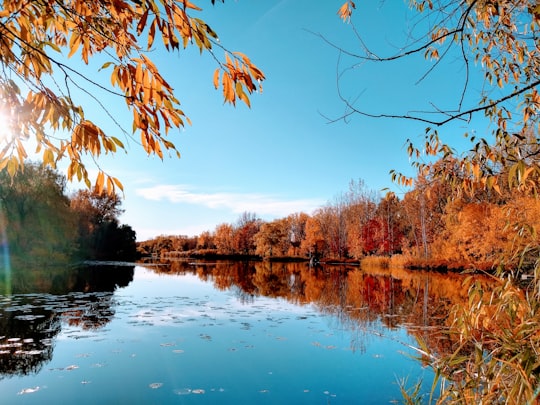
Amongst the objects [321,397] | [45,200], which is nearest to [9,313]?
[321,397]

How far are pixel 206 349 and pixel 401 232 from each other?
3897cm

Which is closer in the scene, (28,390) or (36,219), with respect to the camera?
(28,390)

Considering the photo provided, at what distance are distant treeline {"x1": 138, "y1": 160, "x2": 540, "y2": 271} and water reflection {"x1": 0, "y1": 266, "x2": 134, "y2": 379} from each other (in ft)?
22.5

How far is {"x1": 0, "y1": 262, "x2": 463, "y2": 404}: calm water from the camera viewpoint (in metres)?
5.23

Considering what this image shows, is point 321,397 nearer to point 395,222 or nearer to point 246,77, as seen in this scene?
point 246,77

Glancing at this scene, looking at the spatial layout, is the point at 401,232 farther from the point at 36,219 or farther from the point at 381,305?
the point at 36,219

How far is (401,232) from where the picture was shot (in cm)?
4216

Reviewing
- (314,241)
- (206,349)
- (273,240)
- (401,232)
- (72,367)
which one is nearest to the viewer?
(72,367)

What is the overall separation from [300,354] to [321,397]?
196 centimetres

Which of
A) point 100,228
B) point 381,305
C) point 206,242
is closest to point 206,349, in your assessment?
point 381,305

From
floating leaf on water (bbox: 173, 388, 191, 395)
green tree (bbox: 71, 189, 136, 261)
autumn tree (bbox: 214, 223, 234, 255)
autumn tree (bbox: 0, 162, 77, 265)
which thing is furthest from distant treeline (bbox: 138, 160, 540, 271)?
autumn tree (bbox: 0, 162, 77, 265)

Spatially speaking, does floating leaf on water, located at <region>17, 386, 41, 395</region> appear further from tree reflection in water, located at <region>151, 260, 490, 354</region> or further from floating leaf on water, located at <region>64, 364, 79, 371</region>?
tree reflection in water, located at <region>151, 260, 490, 354</region>

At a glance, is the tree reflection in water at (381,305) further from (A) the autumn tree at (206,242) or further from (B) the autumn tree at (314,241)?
(A) the autumn tree at (206,242)

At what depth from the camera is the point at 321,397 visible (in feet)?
17.0
